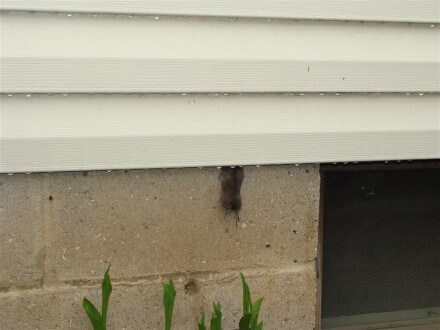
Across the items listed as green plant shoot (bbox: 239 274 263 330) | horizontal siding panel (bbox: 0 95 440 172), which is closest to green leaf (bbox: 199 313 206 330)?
green plant shoot (bbox: 239 274 263 330)

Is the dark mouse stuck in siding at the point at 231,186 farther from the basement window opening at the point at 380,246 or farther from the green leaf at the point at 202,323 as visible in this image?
the basement window opening at the point at 380,246

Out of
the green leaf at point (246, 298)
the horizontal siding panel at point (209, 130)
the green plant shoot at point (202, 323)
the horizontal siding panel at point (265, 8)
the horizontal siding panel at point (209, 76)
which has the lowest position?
the green plant shoot at point (202, 323)

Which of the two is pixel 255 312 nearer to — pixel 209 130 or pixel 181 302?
pixel 181 302

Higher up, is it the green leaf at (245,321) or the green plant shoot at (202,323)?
the green leaf at (245,321)

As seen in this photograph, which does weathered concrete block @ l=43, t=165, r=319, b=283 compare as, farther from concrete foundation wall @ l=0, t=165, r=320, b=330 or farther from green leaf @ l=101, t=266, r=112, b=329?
green leaf @ l=101, t=266, r=112, b=329

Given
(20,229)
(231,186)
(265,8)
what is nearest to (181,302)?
(231,186)

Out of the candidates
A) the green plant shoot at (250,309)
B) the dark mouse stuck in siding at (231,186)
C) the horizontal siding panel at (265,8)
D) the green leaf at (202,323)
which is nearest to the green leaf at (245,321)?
the green plant shoot at (250,309)

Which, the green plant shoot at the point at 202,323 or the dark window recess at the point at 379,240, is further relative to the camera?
the dark window recess at the point at 379,240

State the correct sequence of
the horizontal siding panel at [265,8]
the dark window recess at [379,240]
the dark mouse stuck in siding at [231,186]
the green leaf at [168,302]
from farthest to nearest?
the dark window recess at [379,240], the dark mouse stuck in siding at [231,186], the green leaf at [168,302], the horizontal siding panel at [265,8]

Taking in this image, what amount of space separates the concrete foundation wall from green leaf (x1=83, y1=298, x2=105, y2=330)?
163 millimetres

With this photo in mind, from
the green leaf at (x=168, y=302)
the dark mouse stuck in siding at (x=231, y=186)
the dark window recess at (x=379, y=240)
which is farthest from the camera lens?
the dark window recess at (x=379, y=240)

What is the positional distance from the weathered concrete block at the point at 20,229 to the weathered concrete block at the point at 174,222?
39 millimetres

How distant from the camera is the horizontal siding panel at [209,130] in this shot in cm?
195

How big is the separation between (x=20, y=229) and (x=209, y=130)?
0.66 meters
